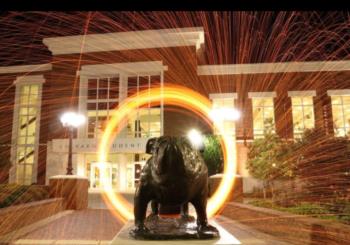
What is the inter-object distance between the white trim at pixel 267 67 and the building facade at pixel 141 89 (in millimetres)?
83

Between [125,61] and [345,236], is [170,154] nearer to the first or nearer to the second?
[345,236]

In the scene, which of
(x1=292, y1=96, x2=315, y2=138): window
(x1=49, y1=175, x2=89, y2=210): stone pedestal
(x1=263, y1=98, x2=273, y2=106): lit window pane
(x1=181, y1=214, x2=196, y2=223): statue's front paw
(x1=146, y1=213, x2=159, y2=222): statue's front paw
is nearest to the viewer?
(x1=146, y1=213, x2=159, y2=222): statue's front paw

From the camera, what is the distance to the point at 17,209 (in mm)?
9258

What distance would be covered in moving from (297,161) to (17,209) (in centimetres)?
1005

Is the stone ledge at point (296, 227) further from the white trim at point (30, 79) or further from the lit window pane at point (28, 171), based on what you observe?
the white trim at point (30, 79)

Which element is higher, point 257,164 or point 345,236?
point 257,164

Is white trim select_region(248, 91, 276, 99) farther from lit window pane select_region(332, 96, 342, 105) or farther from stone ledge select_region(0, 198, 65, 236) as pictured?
stone ledge select_region(0, 198, 65, 236)

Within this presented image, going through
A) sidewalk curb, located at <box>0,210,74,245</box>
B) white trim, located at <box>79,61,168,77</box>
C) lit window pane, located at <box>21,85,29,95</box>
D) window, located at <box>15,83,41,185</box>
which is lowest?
sidewalk curb, located at <box>0,210,74,245</box>

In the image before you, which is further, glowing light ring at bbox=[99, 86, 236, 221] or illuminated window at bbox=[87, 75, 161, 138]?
illuminated window at bbox=[87, 75, 161, 138]

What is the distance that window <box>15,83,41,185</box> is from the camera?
30406 mm

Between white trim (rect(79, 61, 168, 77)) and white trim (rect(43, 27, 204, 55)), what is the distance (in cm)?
137

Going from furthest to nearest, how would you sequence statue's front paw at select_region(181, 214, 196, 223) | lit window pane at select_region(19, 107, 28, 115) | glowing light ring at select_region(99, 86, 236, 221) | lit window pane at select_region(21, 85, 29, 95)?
lit window pane at select_region(21, 85, 29, 95) → lit window pane at select_region(19, 107, 28, 115) → glowing light ring at select_region(99, 86, 236, 221) → statue's front paw at select_region(181, 214, 196, 223)

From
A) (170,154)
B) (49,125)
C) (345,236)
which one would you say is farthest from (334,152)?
(49,125)

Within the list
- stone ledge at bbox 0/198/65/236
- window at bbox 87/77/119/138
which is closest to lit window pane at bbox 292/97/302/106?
A: window at bbox 87/77/119/138
